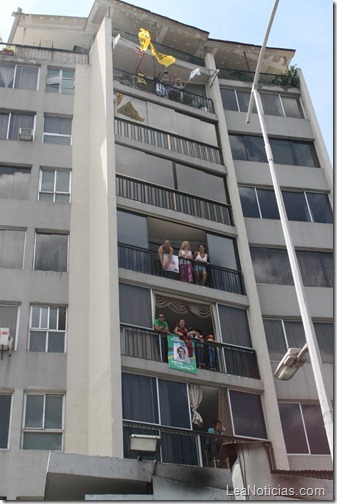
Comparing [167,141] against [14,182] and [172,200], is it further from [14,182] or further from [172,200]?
[14,182]

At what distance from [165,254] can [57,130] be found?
805 centimetres

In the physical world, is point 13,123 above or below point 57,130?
above

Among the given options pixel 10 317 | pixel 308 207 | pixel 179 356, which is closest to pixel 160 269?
pixel 179 356

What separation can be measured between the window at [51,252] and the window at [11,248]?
0.54 m

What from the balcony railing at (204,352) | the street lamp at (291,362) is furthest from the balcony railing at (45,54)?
the street lamp at (291,362)

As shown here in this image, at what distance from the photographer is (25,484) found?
16094mm

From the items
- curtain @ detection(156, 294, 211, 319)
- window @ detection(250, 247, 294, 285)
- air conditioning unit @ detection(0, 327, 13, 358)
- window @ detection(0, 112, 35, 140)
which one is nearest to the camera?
air conditioning unit @ detection(0, 327, 13, 358)

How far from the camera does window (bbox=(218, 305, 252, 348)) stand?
65.9ft

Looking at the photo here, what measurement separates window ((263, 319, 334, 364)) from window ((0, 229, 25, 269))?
8834mm

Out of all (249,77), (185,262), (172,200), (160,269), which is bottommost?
(160,269)

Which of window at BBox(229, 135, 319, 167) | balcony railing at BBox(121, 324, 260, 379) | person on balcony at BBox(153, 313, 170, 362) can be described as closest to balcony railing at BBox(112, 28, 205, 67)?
window at BBox(229, 135, 319, 167)

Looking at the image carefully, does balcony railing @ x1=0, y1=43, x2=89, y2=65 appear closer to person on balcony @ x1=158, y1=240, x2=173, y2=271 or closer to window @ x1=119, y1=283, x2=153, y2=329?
person on balcony @ x1=158, y1=240, x2=173, y2=271

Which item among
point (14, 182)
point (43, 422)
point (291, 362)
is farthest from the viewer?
point (14, 182)

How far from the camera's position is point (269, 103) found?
1157 inches
